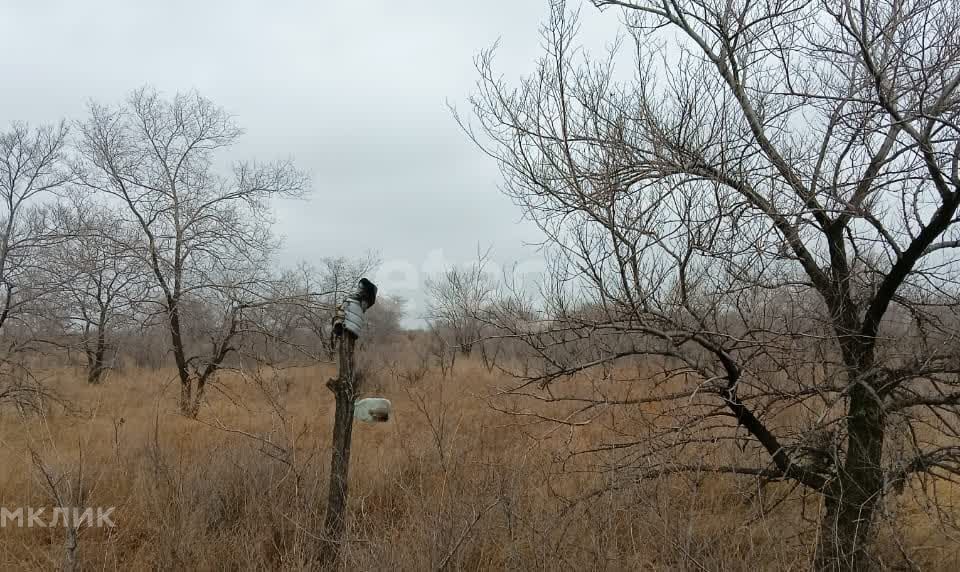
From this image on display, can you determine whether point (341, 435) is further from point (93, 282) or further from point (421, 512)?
point (93, 282)

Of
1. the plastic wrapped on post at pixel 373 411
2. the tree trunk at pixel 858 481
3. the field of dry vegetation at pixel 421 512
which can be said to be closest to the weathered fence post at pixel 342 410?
the field of dry vegetation at pixel 421 512

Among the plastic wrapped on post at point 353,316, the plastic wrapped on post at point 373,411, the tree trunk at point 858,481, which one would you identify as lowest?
the plastic wrapped on post at point 373,411

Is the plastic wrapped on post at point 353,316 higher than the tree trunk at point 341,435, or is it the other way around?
the plastic wrapped on post at point 353,316

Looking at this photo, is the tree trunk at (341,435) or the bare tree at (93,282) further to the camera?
the bare tree at (93,282)

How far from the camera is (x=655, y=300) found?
9.70 ft

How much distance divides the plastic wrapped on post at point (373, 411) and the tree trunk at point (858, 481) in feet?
24.6

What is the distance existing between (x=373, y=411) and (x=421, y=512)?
6.46 meters

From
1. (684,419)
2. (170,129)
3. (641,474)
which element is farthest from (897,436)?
(170,129)

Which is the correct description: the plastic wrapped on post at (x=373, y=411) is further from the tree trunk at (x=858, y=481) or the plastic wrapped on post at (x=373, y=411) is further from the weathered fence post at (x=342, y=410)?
the tree trunk at (x=858, y=481)

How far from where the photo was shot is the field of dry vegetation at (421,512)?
2.86 m

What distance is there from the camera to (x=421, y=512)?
10.8 ft

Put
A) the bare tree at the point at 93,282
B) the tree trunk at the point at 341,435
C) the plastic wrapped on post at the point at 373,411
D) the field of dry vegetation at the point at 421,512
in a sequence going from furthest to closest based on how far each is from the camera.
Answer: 1. the plastic wrapped on post at the point at 373,411
2. the bare tree at the point at 93,282
3. the tree trunk at the point at 341,435
4. the field of dry vegetation at the point at 421,512

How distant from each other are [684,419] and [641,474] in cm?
42

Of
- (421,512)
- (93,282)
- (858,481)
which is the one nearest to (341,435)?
(421,512)
